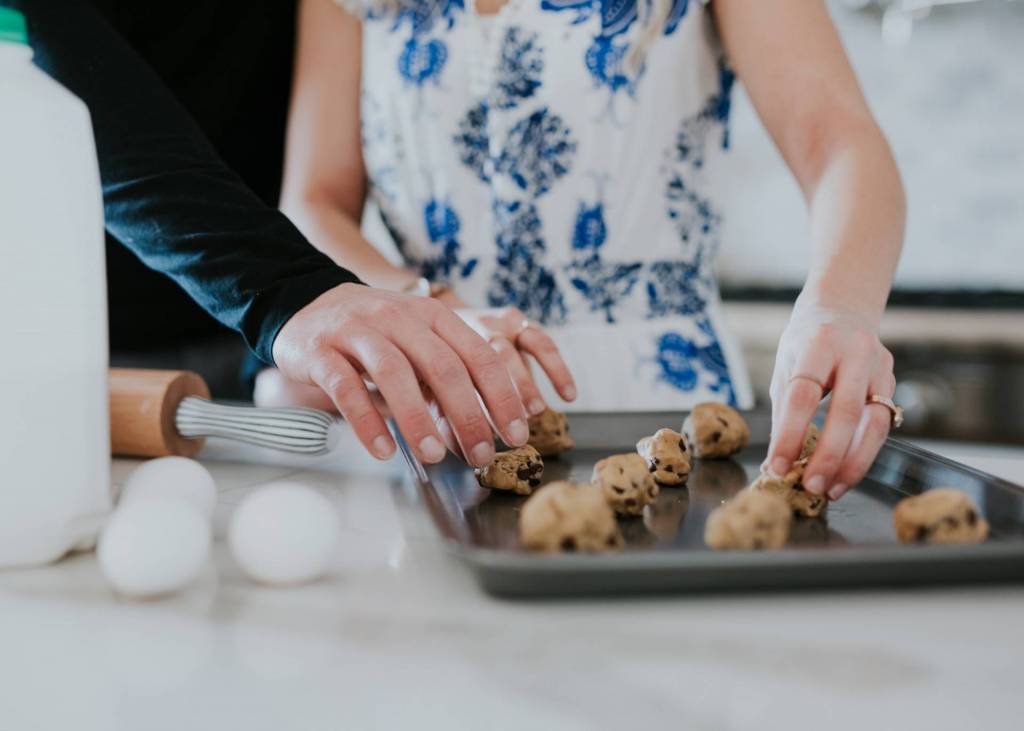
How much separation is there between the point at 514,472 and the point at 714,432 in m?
0.20

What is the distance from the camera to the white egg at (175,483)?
25.1 inches

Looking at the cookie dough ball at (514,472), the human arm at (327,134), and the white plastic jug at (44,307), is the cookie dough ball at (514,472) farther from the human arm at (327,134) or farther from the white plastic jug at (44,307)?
the human arm at (327,134)

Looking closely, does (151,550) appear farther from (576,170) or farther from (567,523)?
(576,170)

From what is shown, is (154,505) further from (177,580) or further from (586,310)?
(586,310)

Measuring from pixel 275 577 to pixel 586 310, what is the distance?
0.75 meters

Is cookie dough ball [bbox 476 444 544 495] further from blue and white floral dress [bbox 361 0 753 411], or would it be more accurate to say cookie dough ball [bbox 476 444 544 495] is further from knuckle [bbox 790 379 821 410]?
blue and white floral dress [bbox 361 0 753 411]

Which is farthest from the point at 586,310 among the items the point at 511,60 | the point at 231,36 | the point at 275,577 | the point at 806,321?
the point at 275,577

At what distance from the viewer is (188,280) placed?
812 millimetres

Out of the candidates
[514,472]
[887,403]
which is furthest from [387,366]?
[887,403]

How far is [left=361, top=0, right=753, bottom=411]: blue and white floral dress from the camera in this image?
3.84 feet

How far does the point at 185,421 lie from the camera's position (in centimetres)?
89

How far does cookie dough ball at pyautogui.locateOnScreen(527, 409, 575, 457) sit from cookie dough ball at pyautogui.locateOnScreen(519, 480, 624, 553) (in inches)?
11.6

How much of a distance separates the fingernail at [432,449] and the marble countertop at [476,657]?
0.11 meters

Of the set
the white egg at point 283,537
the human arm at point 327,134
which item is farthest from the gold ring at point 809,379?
the human arm at point 327,134
